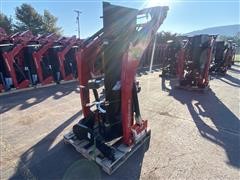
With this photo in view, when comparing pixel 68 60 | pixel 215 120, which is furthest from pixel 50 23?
pixel 215 120

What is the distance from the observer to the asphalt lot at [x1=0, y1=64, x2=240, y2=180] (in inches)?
98.8

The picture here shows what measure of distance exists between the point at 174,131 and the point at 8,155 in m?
2.96

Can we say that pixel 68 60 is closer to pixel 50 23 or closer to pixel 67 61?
pixel 67 61

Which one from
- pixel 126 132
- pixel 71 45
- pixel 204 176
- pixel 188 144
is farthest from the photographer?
pixel 71 45

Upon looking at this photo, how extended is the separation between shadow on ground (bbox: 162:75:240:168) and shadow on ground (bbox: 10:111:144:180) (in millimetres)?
1474

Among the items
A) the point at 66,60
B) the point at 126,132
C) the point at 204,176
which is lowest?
the point at 204,176

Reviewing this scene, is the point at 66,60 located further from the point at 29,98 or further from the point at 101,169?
the point at 101,169

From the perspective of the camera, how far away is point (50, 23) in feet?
109

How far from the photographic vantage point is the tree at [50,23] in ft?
104

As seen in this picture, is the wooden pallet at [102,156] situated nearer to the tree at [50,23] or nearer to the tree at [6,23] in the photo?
the tree at [6,23]

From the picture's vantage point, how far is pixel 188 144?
3221mm

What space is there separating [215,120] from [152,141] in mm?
1987

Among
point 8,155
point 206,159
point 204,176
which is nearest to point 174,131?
point 206,159

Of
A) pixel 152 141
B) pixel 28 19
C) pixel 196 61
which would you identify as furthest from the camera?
pixel 28 19
